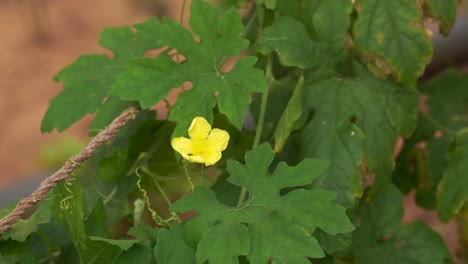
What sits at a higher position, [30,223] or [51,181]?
[51,181]

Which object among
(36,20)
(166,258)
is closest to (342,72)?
(166,258)

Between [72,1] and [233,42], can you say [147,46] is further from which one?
[72,1]

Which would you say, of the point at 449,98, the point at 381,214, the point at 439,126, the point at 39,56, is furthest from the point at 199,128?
the point at 39,56

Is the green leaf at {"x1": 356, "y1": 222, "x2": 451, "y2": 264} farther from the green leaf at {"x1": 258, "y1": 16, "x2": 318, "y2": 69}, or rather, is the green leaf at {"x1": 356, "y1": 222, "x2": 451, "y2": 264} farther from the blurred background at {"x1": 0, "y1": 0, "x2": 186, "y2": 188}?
the blurred background at {"x1": 0, "y1": 0, "x2": 186, "y2": 188}

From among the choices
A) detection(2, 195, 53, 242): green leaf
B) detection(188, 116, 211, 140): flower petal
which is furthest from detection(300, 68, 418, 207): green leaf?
detection(2, 195, 53, 242): green leaf

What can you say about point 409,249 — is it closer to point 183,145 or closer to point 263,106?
point 263,106

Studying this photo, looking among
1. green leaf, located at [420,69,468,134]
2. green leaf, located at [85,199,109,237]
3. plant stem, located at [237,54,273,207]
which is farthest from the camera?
green leaf, located at [420,69,468,134]
